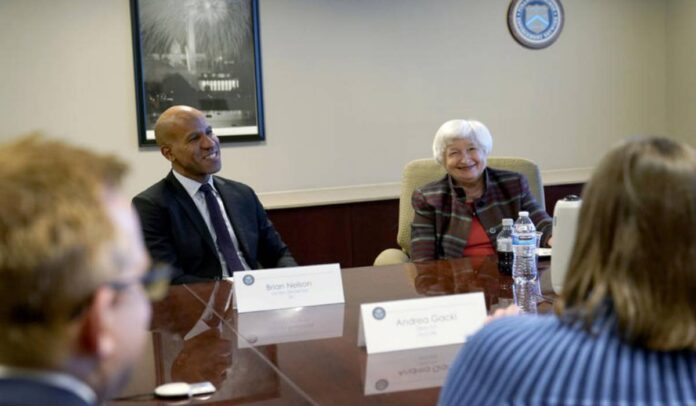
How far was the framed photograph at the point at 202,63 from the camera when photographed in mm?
4824

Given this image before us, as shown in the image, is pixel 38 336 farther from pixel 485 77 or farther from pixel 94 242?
pixel 485 77

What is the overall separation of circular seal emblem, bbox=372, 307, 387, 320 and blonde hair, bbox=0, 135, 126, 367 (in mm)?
1223

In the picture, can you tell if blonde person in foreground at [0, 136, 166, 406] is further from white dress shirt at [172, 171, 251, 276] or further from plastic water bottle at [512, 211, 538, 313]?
white dress shirt at [172, 171, 251, 276]

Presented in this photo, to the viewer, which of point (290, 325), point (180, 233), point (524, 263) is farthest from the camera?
point (180, 233)

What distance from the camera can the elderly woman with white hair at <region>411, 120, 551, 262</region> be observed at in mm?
3473

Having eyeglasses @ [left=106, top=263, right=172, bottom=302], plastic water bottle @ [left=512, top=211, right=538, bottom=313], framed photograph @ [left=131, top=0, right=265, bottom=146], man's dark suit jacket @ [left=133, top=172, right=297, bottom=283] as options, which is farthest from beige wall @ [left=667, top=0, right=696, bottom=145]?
eyeglasses @ [left=106, top=263, right=172, bottom=302]

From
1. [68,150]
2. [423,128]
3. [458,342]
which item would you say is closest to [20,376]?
[68,150]

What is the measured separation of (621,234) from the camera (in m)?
1.07

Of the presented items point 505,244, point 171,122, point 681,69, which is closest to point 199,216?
point 171,122

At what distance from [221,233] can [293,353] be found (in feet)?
4.76

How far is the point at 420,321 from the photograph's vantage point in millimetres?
1912

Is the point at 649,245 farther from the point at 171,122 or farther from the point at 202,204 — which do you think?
the point at 171,122

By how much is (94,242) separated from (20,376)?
5.1 inches

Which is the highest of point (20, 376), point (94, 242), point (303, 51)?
point (303, 51)
